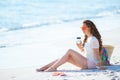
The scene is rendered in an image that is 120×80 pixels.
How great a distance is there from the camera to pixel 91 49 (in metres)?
7.96

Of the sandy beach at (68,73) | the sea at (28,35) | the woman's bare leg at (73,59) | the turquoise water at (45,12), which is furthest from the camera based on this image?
the turquoise water at (45,12)

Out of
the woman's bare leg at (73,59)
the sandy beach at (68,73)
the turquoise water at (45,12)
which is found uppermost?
the turquoise water at (45,12)

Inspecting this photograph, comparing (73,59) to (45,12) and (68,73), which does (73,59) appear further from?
(45,12)

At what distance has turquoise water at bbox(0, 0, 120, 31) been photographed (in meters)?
21.4

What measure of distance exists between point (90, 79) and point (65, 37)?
6.81 m

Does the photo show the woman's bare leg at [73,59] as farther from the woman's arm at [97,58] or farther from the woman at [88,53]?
the woman's arm at [97,58]

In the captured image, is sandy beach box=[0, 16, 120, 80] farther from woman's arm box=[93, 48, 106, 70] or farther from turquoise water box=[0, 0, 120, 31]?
turquoise water box=[0, 0, 120, 31]

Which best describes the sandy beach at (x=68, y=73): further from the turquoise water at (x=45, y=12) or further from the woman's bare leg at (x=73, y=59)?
the turquoise water at (x=45, y=12)

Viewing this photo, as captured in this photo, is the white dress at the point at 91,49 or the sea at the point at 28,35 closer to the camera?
the white dress at the point at 91,49

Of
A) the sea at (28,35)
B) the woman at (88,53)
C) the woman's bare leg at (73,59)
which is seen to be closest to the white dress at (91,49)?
the woman at (88,53)

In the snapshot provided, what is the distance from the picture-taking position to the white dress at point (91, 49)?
7906mm

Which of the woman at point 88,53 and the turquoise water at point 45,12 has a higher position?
the turquoise water at point 45,12

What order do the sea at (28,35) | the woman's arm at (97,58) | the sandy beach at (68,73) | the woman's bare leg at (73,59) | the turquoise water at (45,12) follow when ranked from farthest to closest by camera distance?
1. the turquoise water at (45,12)
2. the sea at (28,35)
3. the woman's bare leg at (73,59)
4. the woman's arm at (97,58)
5. the sandy beach at (68,73)

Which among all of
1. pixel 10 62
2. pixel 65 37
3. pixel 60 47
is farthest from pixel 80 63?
pixel 65 37
